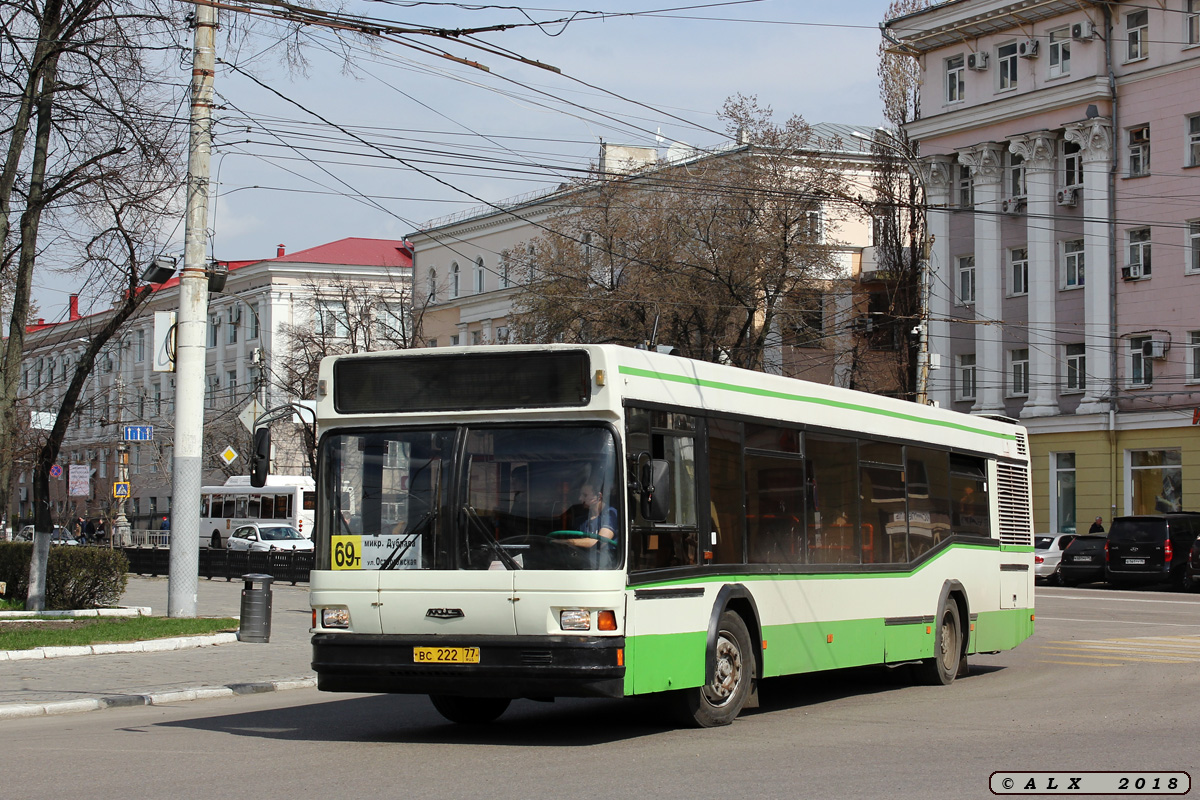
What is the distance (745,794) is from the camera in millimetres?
8039

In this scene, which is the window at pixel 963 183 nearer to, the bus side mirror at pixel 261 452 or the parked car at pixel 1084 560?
the parked car at pixel 1084 560

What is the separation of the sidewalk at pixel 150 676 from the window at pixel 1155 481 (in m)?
30.8

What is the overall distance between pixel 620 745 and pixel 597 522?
155 cm

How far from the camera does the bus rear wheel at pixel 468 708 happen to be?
37.9 feet

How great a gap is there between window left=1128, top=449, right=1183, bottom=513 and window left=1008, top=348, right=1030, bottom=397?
4.59m

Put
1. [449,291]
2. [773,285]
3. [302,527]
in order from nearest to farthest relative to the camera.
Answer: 1. [773,285]
2. [302,527]
3. [449,291]

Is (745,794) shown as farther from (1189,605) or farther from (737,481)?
(1189,605)

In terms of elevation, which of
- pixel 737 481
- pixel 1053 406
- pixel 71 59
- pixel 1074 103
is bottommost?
pixel 737 481

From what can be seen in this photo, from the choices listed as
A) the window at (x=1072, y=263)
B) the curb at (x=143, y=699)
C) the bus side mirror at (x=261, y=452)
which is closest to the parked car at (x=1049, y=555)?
the window at (x=1072, y=263)

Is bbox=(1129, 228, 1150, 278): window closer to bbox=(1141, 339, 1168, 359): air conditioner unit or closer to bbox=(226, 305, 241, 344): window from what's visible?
bbox=(1141, 339, 1168, 359): air conditioner unit

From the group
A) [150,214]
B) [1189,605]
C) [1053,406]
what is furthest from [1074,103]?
[150,214]

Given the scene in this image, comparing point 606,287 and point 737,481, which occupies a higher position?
point 606,287

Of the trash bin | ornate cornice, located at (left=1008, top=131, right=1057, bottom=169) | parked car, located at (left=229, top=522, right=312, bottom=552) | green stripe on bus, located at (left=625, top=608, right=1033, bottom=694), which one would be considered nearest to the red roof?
parked car, located at (left=229, top=522, right=312, bottom=552)

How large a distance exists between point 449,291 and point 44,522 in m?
54.7
